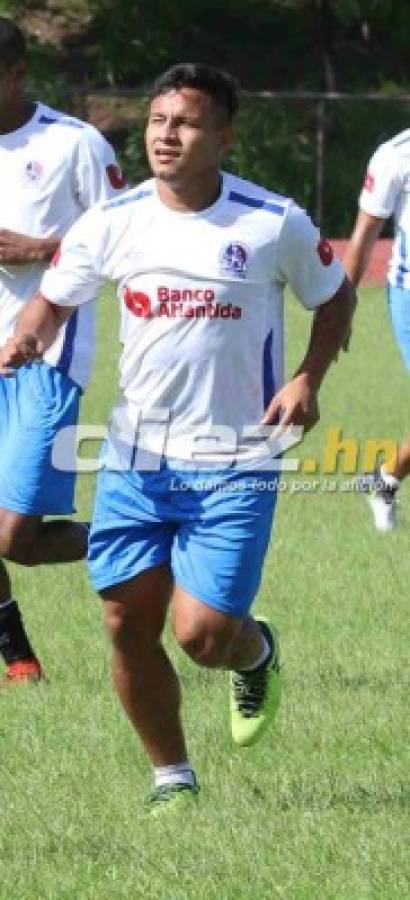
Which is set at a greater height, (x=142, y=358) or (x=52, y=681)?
(x=142, y=358)

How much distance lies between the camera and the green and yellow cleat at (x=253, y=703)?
6.58 m

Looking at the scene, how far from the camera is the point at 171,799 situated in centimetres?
603

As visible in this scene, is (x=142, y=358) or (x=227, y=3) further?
(x=227, y=3)

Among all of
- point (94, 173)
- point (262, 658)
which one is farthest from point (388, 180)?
point (262, 658)

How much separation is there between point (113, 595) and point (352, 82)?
36.1m

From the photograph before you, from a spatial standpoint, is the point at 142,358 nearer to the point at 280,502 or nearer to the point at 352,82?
the point at 280,502

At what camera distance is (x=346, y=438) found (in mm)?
14930

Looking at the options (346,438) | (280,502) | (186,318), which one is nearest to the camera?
(186,318)

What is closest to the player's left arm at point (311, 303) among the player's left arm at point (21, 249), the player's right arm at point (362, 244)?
the player's left arm at point (21, 249)

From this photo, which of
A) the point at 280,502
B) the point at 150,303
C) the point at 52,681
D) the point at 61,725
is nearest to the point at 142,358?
the point at 150,303

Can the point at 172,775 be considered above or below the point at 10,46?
below

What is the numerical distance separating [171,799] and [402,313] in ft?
17.5

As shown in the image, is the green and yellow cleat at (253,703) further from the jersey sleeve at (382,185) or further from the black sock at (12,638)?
the jersey sleeve at (382,185)

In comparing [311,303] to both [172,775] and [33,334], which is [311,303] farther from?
[172,775]
